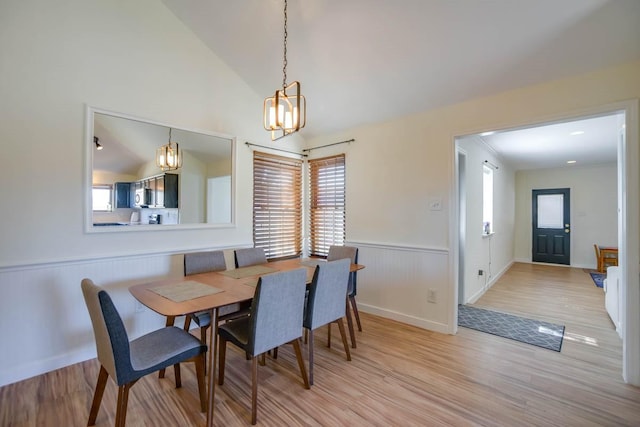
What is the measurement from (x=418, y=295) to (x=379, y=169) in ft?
5.23

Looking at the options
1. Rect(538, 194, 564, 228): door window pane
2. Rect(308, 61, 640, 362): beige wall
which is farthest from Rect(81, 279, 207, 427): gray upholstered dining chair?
Rect(538, 194, 564, 228): door window pane

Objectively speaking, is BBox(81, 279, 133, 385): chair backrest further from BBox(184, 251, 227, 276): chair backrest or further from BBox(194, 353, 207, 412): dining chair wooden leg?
BBox(184, 251, 227, 276): chair backrest

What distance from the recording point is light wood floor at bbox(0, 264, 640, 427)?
177 cm

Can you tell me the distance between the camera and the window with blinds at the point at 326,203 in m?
4.02

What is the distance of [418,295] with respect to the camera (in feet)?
10.6

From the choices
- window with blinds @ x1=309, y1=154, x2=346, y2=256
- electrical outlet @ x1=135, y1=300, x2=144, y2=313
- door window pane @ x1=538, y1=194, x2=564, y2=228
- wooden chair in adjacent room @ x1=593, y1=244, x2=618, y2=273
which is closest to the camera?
electrical outlet @ x1=135, y1=300, x2=144, y2=313

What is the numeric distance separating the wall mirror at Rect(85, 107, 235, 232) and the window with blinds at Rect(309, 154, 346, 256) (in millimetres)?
1329

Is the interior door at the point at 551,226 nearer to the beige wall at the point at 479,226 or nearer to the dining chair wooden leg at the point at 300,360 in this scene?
the beige wall at the point at 479,226

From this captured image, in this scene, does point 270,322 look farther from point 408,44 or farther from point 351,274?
point 408,44

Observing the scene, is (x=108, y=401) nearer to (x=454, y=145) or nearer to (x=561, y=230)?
(x=454, y=145)

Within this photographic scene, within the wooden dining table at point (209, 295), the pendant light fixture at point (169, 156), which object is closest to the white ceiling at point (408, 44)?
the pendant light fixture at point (169, 156)

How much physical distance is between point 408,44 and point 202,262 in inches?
109

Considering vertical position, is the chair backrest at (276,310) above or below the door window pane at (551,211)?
below

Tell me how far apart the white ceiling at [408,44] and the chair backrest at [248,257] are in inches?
79.6
